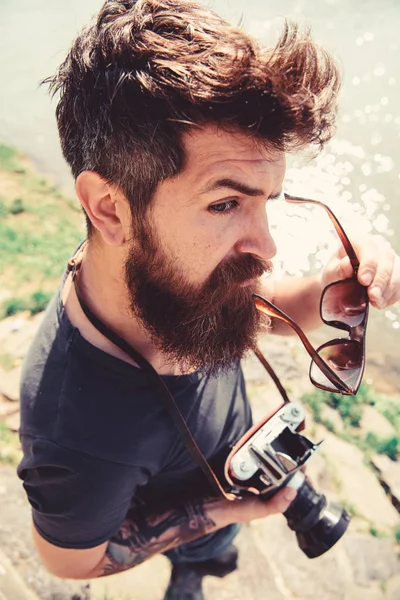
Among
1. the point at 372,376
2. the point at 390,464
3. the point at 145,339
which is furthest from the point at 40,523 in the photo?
the point at 372,376

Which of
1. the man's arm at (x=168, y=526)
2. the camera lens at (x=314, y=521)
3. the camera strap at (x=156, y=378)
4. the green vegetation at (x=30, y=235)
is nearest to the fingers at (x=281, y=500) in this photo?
the man's arm at (x=168, y=526)

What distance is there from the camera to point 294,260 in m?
4.61

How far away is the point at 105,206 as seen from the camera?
1336 mm

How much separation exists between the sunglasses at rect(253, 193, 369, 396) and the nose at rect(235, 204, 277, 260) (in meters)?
0.23

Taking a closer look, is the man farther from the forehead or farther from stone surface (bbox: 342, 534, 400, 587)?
stone surface (bbox: 342, 534, 400, 587)

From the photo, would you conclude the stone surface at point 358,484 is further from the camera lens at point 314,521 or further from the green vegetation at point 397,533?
the camera lens at point 314,521

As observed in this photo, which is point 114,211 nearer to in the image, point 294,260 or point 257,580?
point 257,580

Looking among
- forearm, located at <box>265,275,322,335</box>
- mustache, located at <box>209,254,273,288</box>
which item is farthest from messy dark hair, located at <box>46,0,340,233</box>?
forearm, located at <box>265,275,322,335</box>

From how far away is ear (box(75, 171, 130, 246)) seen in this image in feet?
4.24

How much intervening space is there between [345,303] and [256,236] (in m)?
0.43

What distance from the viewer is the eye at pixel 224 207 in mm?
1244

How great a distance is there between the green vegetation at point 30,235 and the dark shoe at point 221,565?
2181 millimetres

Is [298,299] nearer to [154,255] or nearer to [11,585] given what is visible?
[154,255]

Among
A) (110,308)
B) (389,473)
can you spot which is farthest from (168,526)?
(389,473)
